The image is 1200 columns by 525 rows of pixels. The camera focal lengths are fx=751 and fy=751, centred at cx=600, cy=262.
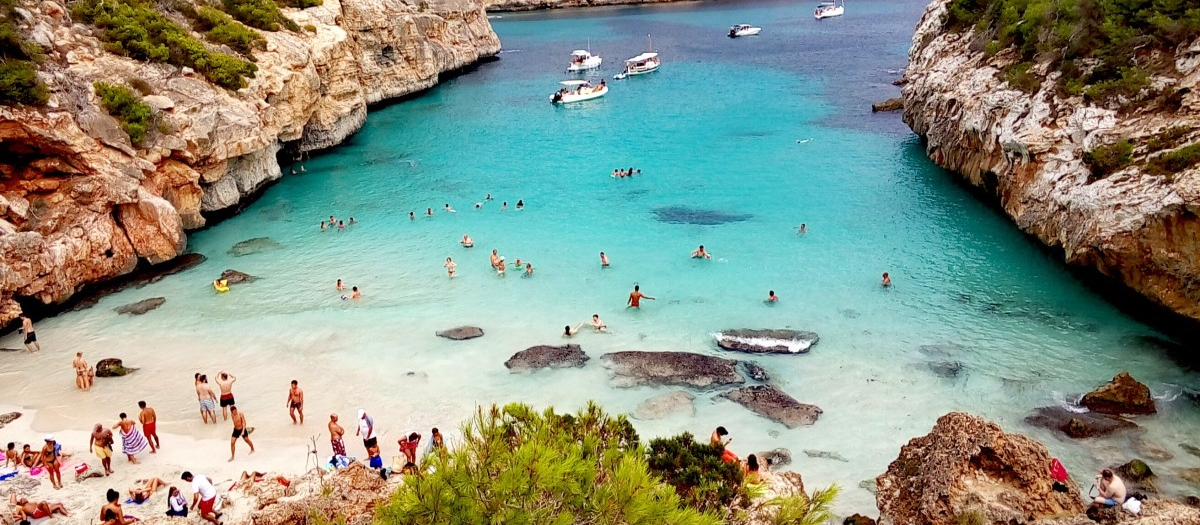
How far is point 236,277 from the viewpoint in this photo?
97.7ft

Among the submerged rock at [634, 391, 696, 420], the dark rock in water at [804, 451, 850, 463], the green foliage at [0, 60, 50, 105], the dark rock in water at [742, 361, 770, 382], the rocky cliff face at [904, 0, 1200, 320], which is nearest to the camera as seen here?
the dark rock in water at [804, 451, 850, 463]

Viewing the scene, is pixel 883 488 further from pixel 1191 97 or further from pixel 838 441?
pixel 1191 97

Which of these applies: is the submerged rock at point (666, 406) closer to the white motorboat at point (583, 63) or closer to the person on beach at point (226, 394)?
the person on beach at point (226, 394)

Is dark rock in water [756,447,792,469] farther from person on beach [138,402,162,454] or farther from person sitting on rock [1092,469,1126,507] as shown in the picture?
person on beach [138,402,162,454]

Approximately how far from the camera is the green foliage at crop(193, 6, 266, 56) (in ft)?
130

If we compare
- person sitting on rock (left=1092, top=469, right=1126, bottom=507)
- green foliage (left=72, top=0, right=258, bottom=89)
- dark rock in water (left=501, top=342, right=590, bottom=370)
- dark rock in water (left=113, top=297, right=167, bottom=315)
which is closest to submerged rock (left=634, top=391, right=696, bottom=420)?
dark rock in water (left=501, top=342, right=590, bottom=370)

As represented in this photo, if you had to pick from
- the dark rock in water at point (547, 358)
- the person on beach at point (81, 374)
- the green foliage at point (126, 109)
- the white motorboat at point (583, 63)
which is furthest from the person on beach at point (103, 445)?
the white motorboat at point (583, 63)

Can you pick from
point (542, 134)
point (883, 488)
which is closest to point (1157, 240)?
point (883, 488)

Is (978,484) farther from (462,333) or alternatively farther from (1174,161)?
(462,333)

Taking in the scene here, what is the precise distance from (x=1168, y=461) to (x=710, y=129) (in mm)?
37593

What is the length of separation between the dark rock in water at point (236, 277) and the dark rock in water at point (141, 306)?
2.34 metres

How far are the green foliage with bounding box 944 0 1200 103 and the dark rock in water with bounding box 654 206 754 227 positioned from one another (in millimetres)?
13776

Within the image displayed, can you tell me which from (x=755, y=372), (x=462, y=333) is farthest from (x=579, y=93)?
(x=755, y=372)

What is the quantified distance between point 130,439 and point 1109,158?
28.9 meters
